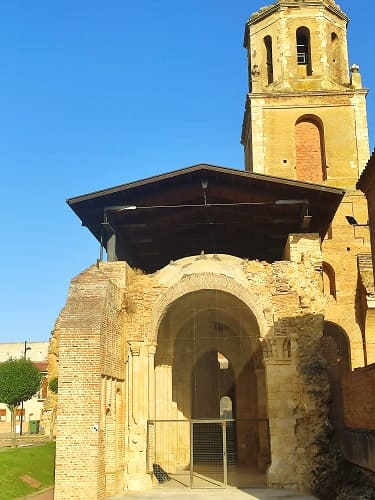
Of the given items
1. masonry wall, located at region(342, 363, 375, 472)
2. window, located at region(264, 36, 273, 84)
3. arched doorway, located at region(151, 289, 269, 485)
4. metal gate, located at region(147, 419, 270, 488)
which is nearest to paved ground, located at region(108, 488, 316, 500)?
metal gate, located at region(147, 419, 270, 488)

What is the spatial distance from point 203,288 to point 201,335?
554cm

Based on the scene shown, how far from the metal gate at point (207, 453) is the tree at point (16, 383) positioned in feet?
70.4

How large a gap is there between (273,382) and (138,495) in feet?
14.2

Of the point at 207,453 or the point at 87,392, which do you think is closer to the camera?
the point at 87,392

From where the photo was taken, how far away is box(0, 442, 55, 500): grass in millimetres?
15617

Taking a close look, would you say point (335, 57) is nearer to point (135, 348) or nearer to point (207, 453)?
point (207, 453)

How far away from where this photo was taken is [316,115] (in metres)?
29.5

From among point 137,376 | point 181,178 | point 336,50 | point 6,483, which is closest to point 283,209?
point 181,178

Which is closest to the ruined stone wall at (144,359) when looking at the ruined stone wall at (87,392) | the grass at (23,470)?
the ruined stone wall at (87,392)

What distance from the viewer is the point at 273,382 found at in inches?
605

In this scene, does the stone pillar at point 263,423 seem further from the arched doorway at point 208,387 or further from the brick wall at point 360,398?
the brick wall at point 360,398

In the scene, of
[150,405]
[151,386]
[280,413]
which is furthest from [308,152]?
[150,405]

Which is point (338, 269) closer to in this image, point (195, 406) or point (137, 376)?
→ point (195, 406)

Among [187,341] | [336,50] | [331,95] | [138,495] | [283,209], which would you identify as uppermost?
[336,50]
